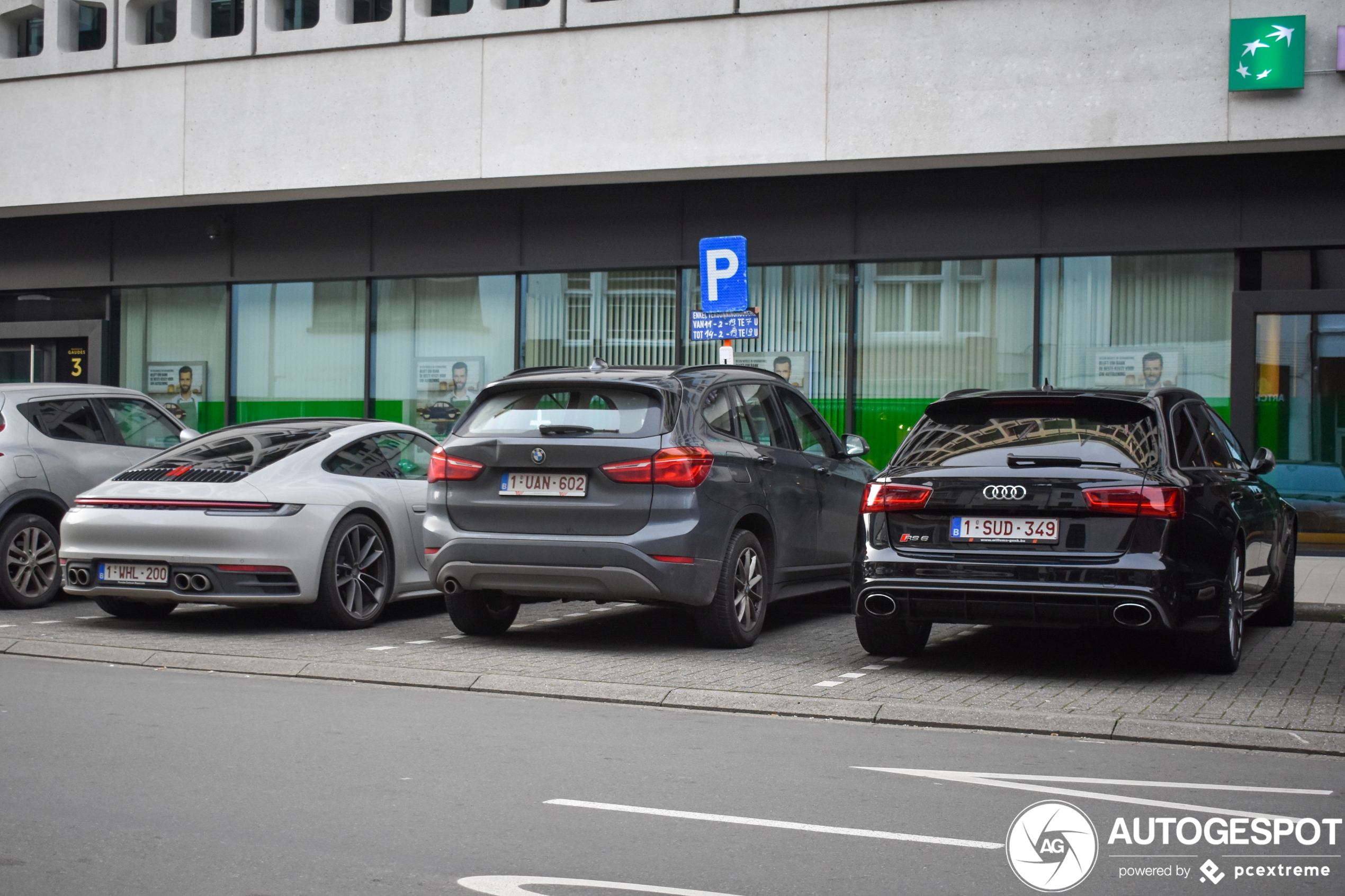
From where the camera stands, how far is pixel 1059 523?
24.8ft

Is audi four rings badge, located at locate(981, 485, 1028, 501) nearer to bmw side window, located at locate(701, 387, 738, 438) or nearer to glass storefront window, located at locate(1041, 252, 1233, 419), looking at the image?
bmw side window, located at locate(701, 387, 738, 438)

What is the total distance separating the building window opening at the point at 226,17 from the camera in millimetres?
18812

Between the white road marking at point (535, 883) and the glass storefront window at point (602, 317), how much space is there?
1366 cm

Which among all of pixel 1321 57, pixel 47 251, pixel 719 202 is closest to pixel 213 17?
pixel 47 251

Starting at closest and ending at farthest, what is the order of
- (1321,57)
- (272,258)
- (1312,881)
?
1. (1312,881)
2. (1321,57)
3. (272,258)

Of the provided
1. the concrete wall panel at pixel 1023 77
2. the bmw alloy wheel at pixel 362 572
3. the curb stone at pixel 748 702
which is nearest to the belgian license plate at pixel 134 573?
the curb stone at pixel 748 702

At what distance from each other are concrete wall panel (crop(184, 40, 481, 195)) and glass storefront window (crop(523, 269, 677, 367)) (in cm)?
192

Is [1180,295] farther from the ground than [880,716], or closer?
farther from the ground

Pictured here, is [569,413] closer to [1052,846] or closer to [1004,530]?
[1004,530]

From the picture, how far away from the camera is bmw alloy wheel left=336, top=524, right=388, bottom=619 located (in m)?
9.88

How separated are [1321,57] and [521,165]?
8488mm

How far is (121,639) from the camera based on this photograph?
939cm

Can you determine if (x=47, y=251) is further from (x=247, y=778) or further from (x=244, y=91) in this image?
(x=247, y=778)

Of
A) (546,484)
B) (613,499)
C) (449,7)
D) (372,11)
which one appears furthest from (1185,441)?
(372,11)
